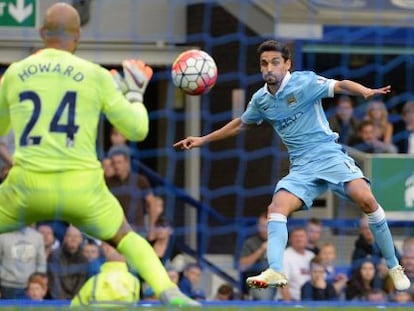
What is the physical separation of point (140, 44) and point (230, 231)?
203cm

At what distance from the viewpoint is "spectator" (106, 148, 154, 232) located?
49.5 ft

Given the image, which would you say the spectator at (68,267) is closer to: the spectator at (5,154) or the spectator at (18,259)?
the spectator at (18,259)

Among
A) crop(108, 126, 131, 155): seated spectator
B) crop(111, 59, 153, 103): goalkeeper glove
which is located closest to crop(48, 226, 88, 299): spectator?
crop(108, 126, 131, 155): seated spectator

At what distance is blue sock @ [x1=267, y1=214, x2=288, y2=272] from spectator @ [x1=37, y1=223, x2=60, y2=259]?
12.0 feet

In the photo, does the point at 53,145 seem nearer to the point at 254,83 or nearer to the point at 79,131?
the point at 79,131

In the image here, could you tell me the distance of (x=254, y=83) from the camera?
17.0 meters

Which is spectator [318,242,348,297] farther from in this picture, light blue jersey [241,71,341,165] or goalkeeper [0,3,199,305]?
goalkeeper [0,3,199,305]

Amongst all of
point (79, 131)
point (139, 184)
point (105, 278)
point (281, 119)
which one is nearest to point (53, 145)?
point (79, 131)

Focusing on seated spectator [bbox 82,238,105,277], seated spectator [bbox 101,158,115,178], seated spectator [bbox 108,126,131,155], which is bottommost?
seated spectator [bbox 82,238,105,277]

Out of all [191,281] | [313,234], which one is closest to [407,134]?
[313,234]

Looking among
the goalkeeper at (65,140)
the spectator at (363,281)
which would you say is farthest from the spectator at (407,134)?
the goalkeeper at (65,140)

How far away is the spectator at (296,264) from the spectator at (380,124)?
1523 mm

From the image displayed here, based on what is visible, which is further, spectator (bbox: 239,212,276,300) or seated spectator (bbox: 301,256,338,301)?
spectator (bbox: 239,212,276,300)

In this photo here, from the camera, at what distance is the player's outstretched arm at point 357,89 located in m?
11.0
